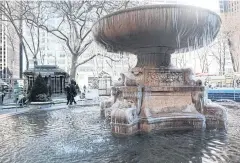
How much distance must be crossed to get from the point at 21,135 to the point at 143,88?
336 cm

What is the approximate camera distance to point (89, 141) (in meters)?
6.40

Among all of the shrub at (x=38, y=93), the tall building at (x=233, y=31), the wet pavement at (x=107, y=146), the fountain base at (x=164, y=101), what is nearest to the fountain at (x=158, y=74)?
the fountain base at (x=164, y=101)

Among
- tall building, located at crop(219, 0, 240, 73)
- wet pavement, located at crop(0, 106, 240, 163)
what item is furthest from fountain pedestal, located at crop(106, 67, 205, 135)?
tall building, located at crop(219, 0, 240, 73)

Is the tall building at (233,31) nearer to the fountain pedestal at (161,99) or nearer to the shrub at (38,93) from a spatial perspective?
the shrub at (38,93)

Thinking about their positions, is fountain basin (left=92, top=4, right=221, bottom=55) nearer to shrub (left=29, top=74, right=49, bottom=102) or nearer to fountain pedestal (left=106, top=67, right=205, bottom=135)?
fountain pedestal (left=106, top=67, right=205, bottom=135)

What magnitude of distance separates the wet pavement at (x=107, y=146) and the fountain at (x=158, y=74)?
54cm

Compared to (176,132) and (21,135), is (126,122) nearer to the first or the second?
(176,132)

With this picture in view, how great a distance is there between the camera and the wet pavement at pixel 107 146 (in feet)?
16.5

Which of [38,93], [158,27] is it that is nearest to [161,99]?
[158,27]

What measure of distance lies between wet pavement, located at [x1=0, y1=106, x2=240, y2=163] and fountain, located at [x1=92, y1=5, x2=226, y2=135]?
54 cm

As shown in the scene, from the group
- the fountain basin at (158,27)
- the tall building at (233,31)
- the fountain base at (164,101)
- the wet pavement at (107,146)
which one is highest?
the tall building at (233,31)

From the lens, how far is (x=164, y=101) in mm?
8102

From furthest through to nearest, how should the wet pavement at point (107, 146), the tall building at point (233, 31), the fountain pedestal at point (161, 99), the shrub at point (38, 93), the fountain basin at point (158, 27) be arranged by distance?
the tall building at point (233, 31), the shrub at point (38, 93), the fountain pedestal at point (161, 99), the fountain basin at point (158, 27), the wet pavement at point (107, 146)

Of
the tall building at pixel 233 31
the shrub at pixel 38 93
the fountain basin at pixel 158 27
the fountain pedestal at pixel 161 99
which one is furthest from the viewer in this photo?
the tall building at pixel 233 31
